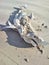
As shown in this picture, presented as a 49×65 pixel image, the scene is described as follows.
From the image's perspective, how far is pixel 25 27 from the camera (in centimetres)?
559

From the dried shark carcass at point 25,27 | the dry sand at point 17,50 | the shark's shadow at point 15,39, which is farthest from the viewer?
the shark's shadow at point 15,39

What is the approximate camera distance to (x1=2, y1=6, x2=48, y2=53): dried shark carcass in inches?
196

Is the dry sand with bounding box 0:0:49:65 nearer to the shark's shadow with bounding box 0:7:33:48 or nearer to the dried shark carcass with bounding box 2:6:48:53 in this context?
the shark's shadow with bounding box 0:7:33:48

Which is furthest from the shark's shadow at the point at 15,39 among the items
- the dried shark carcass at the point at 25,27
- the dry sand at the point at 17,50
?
the dried shark carcass at the point at 25,27

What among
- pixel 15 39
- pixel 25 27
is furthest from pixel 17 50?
pixel 25 27

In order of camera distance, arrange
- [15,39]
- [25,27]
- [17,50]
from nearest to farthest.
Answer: [17,50] < [15,39] < [25,27]

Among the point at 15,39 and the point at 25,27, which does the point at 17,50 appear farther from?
the point at 25,27

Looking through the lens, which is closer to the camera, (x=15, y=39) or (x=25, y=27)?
(x=15, y=39)

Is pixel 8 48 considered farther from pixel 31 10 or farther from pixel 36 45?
pixel 31 10

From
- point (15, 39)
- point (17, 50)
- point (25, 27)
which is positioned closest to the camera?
point (17, 50)

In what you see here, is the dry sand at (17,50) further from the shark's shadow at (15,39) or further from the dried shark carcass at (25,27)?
the dried shark carcass at (25,27)

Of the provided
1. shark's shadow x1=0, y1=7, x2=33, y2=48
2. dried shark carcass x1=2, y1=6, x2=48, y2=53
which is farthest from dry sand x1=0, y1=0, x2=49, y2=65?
dried shark carcass x1=2, y1=6, x2=48, y2=53

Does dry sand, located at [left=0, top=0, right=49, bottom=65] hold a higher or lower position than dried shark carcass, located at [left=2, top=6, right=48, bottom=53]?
lower

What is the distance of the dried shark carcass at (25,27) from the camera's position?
16.4 feet
